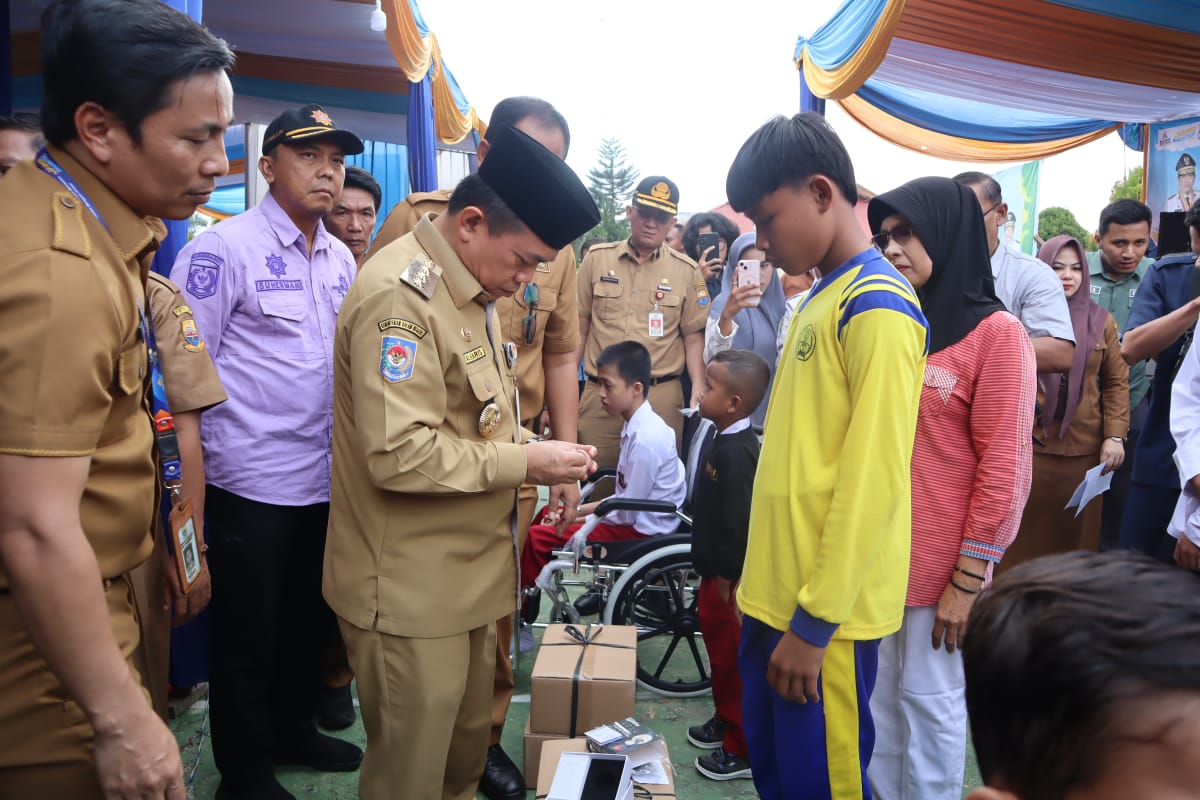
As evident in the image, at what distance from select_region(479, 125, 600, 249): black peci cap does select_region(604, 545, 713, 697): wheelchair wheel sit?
1626 mm

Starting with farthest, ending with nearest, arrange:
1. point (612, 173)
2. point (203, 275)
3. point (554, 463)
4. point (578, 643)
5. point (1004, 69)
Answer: point (612, 173) < point (1004, 69) < point (578, 643) < point (203, 275) < point (554, 463)

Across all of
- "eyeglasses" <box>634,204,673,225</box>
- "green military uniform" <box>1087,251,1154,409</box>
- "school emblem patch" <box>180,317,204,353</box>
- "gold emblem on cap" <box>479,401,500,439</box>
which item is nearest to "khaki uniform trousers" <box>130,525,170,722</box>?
"school emblem patch" <box>180,317,204,353</box>

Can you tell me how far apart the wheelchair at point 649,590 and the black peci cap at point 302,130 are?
165 cm

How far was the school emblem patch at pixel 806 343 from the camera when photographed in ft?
5.00

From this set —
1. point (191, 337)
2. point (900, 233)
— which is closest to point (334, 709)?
point (191, 337)

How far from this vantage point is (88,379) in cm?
94

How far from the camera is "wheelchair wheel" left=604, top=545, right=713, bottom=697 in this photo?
2.98 metres

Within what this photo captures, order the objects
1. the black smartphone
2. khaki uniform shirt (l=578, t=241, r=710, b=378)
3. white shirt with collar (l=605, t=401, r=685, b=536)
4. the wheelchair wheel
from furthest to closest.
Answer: the black smartphone, khaki uniform shirt (l=578, t=241, r=710, b=378), white shirt with collar (l=605, t=401, r=685, b=536), the wheelchair wheel

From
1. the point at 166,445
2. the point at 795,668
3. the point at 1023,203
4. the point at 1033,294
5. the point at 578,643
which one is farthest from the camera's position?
the point at 1023,203

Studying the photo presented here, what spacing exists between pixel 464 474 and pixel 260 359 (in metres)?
0.85

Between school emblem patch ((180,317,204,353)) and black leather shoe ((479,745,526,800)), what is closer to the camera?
school emblem patch ((180,317,204,353))

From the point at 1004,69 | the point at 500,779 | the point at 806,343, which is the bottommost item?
the point at 500,779

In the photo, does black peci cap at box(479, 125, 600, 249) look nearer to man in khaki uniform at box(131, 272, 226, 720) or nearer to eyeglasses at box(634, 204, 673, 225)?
man in khaki uniform at box(131, 272, 226, 720)

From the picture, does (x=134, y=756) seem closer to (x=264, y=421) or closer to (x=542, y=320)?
(x=264, y=421)
